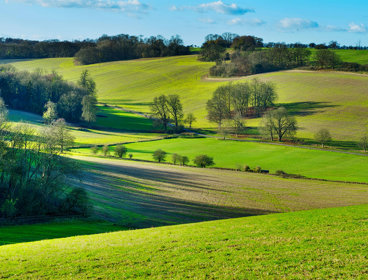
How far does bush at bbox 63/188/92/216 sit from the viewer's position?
35.8 metres

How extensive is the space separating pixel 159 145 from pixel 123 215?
176ft

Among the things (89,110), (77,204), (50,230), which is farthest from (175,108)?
(50,230)

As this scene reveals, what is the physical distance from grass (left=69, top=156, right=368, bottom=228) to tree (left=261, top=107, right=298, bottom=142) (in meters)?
34.3

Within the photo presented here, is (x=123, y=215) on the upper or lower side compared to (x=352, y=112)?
lower

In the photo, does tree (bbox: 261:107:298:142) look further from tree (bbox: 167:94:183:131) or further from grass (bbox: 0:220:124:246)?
grass (bbox: 0:220:124:246)

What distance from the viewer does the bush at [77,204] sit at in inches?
1410

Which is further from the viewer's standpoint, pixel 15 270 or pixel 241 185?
pixel 241 185

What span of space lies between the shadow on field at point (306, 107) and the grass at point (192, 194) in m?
62.5

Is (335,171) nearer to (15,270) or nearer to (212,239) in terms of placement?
(212,239)

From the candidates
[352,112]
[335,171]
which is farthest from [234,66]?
[335,171]

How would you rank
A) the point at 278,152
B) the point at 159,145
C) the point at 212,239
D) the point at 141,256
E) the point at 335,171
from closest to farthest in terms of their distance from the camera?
the point at 141,256
the point at 212,239
the point at 335,171
the point at 278,152
the point at 159,145

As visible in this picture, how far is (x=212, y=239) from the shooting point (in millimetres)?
20781

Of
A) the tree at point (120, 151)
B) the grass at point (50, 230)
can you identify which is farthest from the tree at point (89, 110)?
the grass at point (50, 230)

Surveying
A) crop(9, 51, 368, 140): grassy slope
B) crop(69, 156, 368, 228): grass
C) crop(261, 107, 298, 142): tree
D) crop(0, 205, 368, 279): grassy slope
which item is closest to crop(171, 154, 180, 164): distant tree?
crop(69, 156, 368, 228): grass
